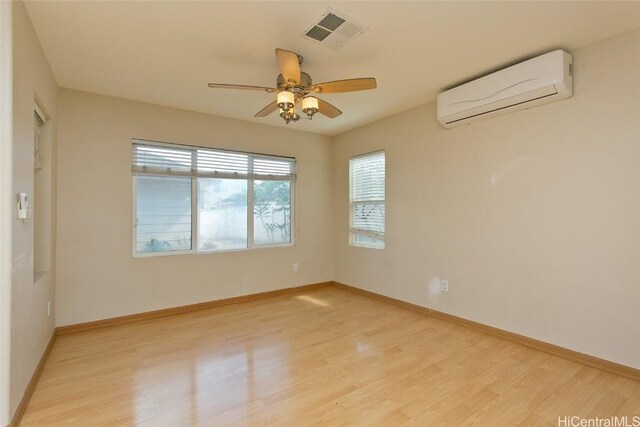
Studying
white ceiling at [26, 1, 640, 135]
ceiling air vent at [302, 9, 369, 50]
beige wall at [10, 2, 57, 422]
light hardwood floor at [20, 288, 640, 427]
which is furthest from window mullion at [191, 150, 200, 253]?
ceiling air vent at [302, 9, 369, 50]

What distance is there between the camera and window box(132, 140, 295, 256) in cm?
368

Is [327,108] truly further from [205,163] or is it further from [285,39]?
[205,163]

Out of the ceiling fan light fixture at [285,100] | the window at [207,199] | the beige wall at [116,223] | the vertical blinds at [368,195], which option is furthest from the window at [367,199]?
the ceiling fan light fixture at [285,100]

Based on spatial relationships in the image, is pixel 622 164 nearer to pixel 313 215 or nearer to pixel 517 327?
pixel 517 327

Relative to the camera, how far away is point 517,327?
294cm

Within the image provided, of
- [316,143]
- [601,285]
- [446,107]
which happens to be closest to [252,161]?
A: [316,143]

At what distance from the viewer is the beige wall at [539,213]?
233cm

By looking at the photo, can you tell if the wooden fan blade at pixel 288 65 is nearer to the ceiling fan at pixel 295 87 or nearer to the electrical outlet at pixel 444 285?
the ceiling fan at pixel 295 87

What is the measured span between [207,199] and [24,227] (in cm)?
213

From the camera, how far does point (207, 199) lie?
4.08 m

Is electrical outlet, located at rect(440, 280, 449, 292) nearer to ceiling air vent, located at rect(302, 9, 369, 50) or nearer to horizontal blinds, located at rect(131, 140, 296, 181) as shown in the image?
horizontal blinds, located at rect(131, 140, 296, 181)

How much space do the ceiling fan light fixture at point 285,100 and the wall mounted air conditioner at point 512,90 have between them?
1792 millimetres

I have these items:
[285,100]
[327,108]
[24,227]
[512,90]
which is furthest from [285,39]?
[24,227]

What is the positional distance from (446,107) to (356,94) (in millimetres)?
949
